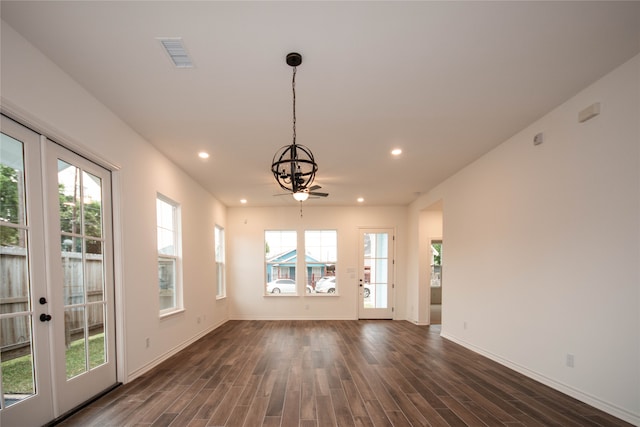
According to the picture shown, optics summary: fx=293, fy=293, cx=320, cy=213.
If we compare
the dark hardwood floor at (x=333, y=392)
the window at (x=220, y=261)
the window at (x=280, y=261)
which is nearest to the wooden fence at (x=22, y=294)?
the dark hardwood floor at (x=333, y=392)

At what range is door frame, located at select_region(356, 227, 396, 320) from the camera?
7.40 metres

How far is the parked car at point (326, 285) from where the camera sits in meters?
7.51

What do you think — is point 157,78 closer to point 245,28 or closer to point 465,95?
point 245,28

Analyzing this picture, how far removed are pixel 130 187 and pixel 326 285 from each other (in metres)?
5.22

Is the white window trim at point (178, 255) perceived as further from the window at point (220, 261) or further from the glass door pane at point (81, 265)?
the window at point (220, 261)

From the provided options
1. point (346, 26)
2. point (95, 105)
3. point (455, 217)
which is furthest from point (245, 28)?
point (455, 217)

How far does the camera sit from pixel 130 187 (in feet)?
11.1

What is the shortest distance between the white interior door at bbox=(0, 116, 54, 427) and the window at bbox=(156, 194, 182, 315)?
1.82m

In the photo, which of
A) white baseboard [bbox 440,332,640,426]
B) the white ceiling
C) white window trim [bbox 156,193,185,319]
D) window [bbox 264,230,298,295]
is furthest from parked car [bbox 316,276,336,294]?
the white ceiling

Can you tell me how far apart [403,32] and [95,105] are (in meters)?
2.83

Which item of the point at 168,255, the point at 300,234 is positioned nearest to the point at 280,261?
the point at 300,234

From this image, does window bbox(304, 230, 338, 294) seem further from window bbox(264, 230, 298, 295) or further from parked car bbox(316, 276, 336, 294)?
window bbox(264, 230, 298, 295)

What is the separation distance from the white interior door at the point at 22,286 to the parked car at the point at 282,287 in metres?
5.33

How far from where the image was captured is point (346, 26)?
6.36 ft
